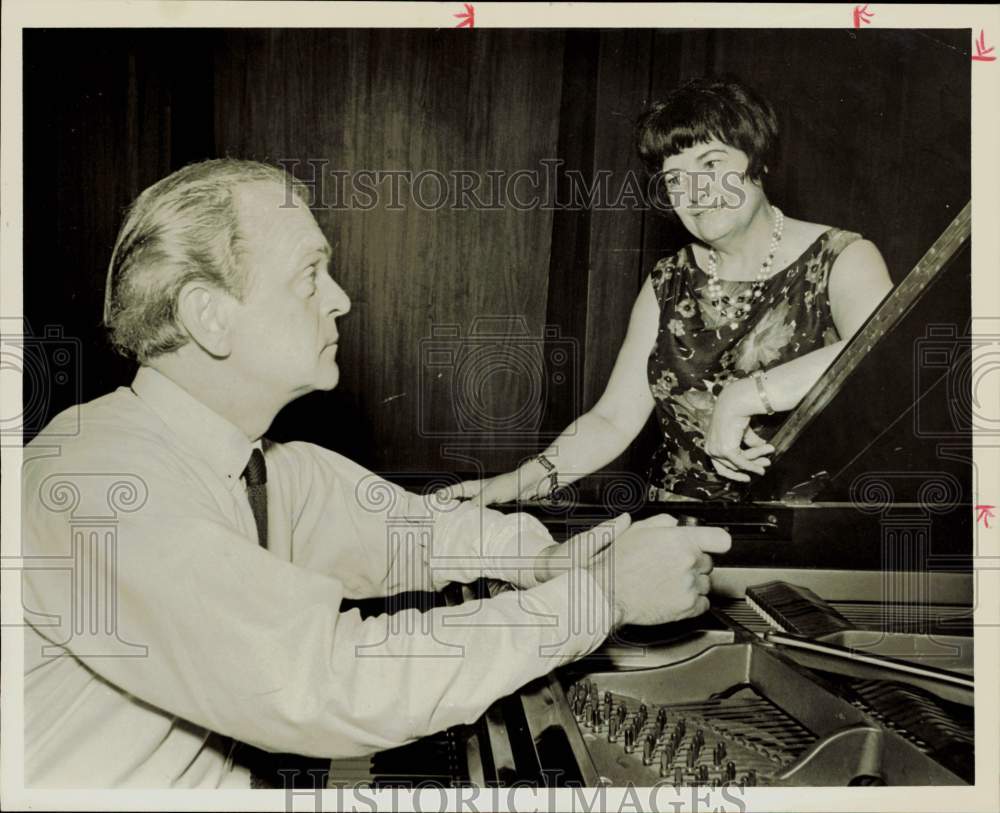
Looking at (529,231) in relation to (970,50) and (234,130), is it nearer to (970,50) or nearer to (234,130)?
(234,130)

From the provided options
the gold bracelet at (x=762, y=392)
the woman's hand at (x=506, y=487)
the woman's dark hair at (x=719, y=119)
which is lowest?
the woman's hand at (x=506, y=487)

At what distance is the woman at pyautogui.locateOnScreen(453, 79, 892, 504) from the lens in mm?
1820

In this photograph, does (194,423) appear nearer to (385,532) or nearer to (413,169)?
(385,532)

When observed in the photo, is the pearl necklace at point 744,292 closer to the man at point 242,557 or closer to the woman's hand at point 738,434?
the woman's hand at point 738,434

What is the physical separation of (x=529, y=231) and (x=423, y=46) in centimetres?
40

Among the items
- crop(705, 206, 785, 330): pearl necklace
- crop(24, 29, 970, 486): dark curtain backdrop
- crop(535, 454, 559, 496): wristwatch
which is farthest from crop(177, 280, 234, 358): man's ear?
crop(705, 206, 785, 330): pearl necklace

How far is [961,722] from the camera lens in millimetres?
1768

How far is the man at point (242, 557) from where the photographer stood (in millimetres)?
1515

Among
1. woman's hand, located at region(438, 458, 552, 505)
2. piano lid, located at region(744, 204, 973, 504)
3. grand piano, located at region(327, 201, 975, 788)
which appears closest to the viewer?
grand piano, located at region(327, 201, 975, 788)

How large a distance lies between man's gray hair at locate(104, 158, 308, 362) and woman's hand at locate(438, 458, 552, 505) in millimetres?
549

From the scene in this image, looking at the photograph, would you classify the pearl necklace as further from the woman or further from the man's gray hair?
the man's gray hair

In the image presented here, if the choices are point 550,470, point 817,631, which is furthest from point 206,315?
point 817,631

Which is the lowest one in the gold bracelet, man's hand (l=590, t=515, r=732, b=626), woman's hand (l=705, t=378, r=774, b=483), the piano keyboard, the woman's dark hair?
the piano keyboard

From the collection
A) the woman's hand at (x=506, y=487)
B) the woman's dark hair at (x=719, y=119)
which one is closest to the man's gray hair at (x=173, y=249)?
the woman's hand at (x=506, y=487)
